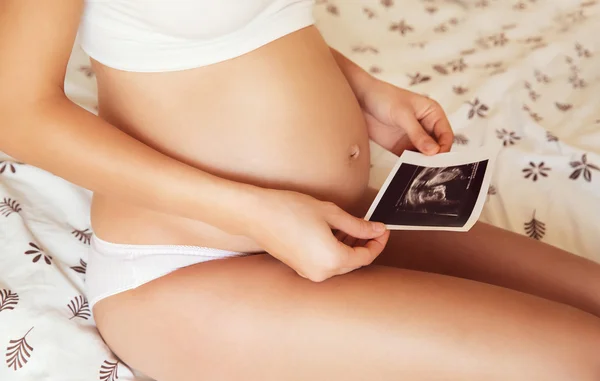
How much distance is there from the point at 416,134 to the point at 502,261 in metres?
0.24

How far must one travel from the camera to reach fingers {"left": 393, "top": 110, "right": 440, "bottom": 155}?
0.85 meters

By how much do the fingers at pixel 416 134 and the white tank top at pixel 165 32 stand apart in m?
0.30

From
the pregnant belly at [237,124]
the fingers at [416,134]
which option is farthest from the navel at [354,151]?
the fingers at [416,134]

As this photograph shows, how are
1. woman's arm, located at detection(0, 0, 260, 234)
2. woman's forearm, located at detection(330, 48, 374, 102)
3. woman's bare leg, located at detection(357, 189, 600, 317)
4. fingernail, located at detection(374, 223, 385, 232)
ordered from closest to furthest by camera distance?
woman's arm, located at detection(0, 0, 260, 234)
fingernail, located at detection(374, 223, 385, 232)
woman's bare leg, located at detection(357, 189, 600, 317)
woman's forearm, located at detection(330, 48, 374, 102)

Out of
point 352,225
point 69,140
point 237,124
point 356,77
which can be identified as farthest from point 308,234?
point 356,77

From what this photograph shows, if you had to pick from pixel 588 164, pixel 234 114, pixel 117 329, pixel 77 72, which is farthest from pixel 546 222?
pixel 77 72

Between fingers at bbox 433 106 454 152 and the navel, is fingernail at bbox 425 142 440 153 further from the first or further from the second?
the navel

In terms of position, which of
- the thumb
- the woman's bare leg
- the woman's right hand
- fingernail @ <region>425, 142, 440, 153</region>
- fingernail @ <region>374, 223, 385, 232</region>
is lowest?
the woman's right hand

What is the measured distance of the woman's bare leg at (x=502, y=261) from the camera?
79 cm

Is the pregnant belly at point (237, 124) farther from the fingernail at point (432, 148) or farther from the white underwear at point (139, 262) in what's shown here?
the fingernail at point (432, 148)

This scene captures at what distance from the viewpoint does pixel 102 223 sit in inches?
30.4

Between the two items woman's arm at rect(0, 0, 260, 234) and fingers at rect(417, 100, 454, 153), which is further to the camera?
fingers at rect(417, 100, 454, 153)

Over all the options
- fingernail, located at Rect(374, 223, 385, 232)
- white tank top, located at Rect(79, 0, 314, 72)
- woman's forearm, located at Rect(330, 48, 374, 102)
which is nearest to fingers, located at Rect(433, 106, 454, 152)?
woman's forearm, located at Rect(330, 48, 374, 102)

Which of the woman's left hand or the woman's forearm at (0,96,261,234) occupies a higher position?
the woman's left hand
